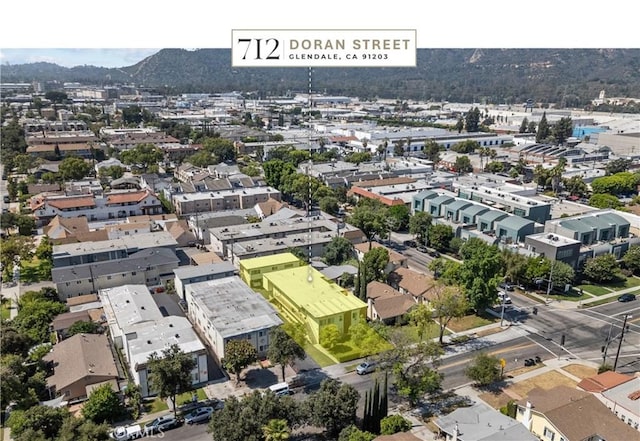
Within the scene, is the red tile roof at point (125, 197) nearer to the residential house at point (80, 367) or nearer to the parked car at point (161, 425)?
the residential house at point (80, 367)

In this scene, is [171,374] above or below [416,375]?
above

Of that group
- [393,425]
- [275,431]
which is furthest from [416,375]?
[275,431]

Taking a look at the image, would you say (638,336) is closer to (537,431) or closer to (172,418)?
(537,431)

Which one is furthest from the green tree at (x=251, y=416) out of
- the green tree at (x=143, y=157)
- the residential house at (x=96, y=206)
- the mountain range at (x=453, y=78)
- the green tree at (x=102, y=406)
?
the mountain range at (x=453, y=78)

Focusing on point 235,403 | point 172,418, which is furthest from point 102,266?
point 235,403

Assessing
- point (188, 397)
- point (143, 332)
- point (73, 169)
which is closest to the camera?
point (188, 397)

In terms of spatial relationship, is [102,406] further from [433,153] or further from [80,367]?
[433,153]
